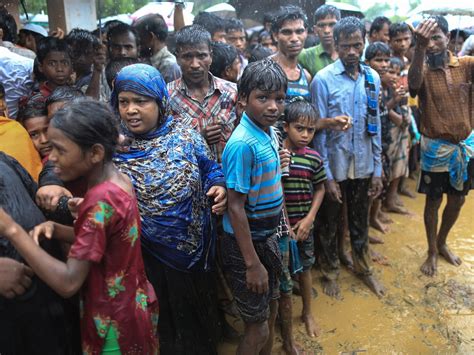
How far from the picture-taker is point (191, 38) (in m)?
2.95

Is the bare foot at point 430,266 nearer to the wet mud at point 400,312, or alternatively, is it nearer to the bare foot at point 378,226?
the wet mud at point 400,312

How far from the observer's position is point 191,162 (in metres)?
2.33

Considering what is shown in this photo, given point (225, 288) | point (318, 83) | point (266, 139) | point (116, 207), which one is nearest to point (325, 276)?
point (225, 288)

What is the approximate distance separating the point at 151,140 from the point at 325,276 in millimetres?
2301

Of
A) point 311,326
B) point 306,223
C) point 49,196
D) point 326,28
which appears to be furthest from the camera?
point 326,28

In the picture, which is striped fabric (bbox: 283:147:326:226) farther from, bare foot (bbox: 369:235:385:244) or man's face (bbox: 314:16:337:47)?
man's face (bbox: 314:16:337:47)

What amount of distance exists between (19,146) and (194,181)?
0.99 meters

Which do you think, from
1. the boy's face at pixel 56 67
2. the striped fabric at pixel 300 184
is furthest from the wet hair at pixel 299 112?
the boy's face at pixel 56 67

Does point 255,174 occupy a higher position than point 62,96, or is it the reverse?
point 62,96

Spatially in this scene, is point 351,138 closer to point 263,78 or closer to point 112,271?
point 263,78

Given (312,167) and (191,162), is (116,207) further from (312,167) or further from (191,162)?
(312,167)

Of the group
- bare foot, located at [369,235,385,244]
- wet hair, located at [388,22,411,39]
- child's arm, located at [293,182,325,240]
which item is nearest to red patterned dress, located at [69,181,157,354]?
child's arm, located at [293,182,325,240]

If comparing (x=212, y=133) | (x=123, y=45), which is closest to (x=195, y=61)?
(x=212, y=133)

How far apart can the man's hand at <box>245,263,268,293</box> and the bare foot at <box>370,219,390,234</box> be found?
118 inches
